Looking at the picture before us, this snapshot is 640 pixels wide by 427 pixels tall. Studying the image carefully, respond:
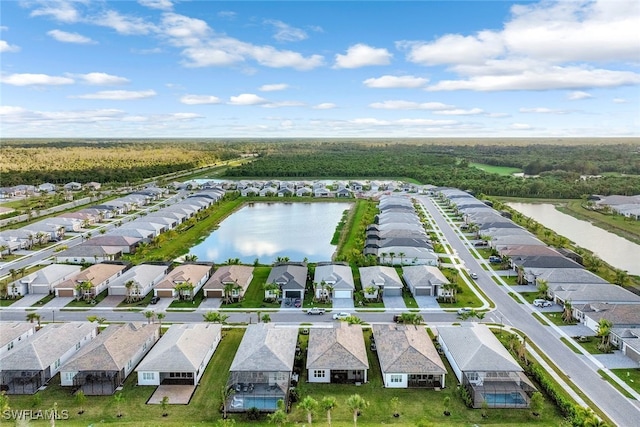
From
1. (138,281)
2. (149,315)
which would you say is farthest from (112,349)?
(138,281)

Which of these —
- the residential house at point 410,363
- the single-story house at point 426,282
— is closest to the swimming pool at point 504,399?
the residential house at point 410,363

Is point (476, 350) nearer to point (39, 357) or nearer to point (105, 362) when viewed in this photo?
point (105, 362)

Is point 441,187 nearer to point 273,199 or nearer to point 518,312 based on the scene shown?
point 273,199

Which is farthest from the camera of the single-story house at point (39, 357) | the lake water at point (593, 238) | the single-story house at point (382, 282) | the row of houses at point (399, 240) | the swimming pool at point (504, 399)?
the lake water at point (593, 238)

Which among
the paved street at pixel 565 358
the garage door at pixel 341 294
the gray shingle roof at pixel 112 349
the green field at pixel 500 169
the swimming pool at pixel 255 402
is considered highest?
the green field at pixel 500 169

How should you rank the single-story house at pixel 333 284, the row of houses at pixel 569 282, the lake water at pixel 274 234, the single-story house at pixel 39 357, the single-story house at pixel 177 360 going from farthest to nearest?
the lake water at pixel 274 234 < the single-story house at pixel 333 284 < the row of houses at pixel 569 282 < the single-story house at pixel 177 360 < the single-story house at pixel 39 357

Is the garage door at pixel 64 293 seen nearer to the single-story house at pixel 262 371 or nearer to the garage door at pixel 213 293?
the garage door at pixel 213 293

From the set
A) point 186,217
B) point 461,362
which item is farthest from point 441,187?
point 461,362
